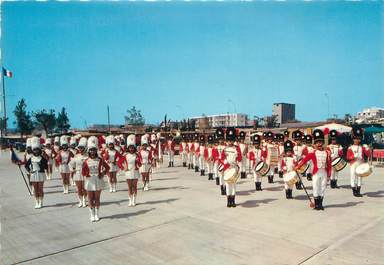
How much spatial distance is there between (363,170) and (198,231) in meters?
6.90

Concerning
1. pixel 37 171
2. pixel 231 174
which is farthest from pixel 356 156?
pixel 37 171

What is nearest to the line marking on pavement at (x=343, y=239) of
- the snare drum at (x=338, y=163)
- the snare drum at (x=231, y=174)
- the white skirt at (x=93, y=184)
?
the snare drum at (x=231, y=174)

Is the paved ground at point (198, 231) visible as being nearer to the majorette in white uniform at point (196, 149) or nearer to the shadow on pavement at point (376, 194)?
the shadow on pavement at point (376, 194)

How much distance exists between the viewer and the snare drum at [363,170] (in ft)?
34.2

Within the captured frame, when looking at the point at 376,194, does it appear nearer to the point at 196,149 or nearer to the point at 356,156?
the point at 356,156

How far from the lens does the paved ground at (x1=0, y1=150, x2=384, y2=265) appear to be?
5.82 m

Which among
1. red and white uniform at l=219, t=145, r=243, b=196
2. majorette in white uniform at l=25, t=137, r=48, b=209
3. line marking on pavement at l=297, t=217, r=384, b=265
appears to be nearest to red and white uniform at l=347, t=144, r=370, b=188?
line marking on pavement at l=297, t=217, r=384, b=265

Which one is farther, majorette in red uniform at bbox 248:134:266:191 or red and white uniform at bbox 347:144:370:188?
majorette in red uniform at bbox 248:134:266:191

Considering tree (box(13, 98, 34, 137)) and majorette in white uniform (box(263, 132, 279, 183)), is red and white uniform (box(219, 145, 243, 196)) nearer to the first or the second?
majorette in white uniform (box(263, 132, 279, 183))

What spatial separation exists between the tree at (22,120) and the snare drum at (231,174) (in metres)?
64.2

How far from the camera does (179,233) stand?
7.19m

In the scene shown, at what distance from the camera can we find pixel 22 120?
62.8 m

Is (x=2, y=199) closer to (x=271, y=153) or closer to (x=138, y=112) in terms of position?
(x=271, y=153)

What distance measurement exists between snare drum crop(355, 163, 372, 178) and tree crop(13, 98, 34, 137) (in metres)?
66.3
